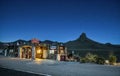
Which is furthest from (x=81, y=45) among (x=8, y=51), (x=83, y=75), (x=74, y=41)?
(x=83, y=75)

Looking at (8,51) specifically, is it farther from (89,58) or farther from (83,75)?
(83,75)

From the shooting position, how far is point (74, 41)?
75938 mm

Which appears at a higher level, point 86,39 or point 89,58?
point 86,39

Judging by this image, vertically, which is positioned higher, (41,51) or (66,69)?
(41,51)

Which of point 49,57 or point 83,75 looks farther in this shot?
point 49,57

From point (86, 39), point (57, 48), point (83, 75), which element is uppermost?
point (86, 39)

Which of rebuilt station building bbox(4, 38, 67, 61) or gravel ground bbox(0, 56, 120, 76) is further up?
rebuilt station building bbox(4, 38, 67, 61)

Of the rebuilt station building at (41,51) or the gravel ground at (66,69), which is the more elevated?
the rebuilt station building at (41,51)

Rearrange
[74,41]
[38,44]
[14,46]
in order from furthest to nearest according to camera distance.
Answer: [74,41] < [14,46] < [38,44]

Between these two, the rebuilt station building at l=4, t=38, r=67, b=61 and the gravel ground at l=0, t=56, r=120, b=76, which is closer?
the gravel ground at l=0, t=56, r=120, b=76

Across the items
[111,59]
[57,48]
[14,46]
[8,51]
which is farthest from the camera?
[8,51]

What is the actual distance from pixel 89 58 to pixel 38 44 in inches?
562

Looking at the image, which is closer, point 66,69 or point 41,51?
point 66,69

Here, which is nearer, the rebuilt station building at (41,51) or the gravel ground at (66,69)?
the gravel ground at (66,69)
